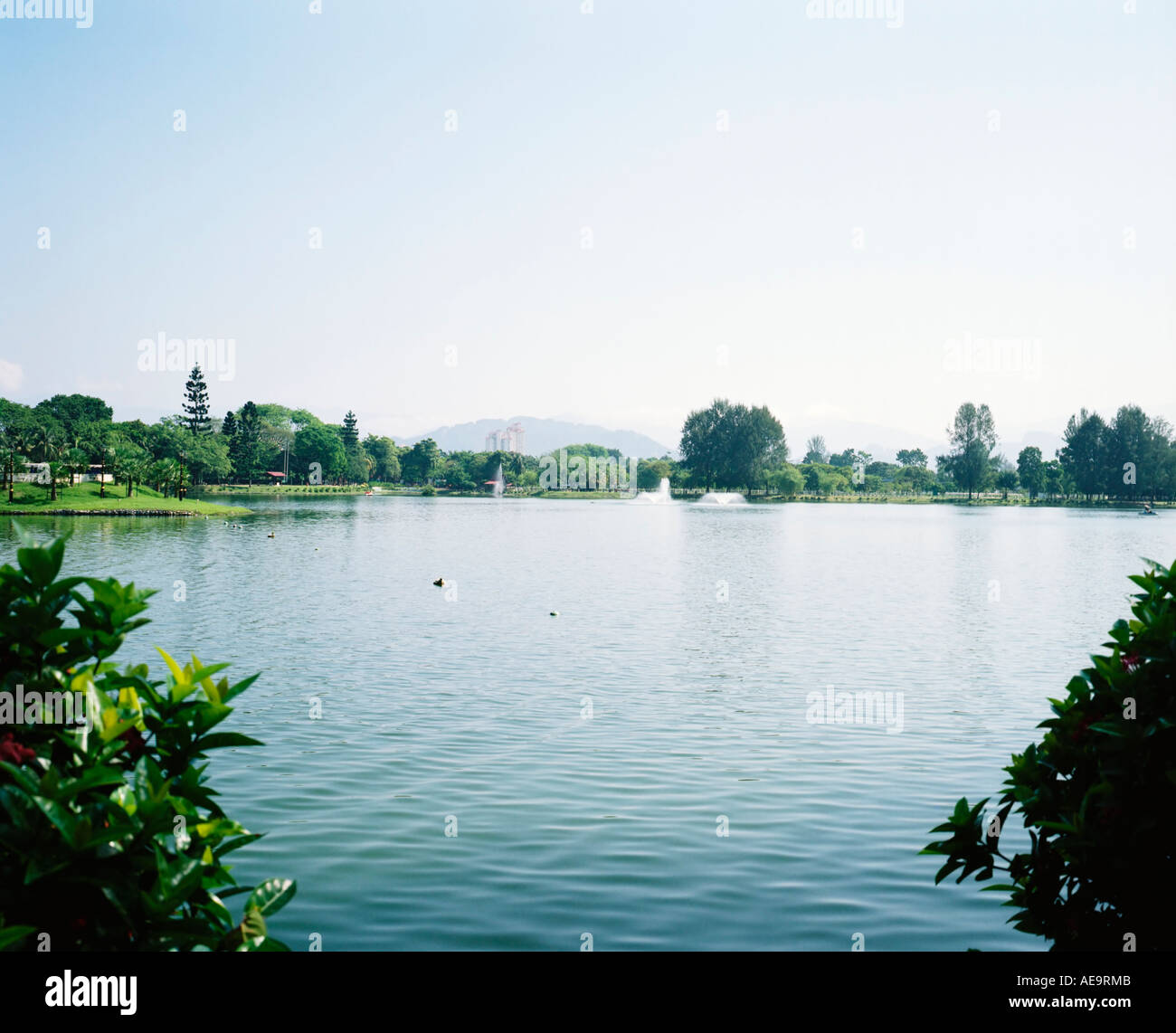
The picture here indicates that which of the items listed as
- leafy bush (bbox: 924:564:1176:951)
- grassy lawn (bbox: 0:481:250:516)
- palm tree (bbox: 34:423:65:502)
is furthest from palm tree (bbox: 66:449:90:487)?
leafy bush (bbox: 924:564:1176:951)

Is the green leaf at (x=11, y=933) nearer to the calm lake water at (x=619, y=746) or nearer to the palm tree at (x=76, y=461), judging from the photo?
the calm lake water at (x=619, y=746)

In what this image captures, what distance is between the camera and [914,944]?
8328 mm

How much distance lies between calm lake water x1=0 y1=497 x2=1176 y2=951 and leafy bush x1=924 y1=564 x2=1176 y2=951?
3342 mm

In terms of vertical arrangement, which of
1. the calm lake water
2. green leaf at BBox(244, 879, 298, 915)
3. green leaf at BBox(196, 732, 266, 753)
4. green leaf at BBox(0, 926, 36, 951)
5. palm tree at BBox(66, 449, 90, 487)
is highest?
palm tree at BBox(66, 449, 90, 487)

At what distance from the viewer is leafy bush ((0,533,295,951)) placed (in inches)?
138

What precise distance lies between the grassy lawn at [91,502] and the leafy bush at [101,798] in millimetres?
102565

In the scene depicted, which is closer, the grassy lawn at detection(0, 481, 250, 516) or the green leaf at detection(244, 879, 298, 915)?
the green leaf at detection(244, 879, 298, 915)

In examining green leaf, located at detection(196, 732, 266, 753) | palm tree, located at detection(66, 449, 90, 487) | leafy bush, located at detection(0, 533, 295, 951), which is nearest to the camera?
leafy bush, located at detection(0, 533, 295, 951)

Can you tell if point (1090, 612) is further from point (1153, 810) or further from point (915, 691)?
point (1153, 810)

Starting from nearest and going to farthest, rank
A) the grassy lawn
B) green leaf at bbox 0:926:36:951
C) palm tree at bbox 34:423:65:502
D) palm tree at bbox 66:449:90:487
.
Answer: green leaf at bbox 0:926:36:951 → the grassy lawn → palm tree at bbox 34:423:65:502 → palm tree at bbox 66:449:90:487

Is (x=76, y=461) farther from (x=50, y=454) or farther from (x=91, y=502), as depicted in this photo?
(x=91, y=502)

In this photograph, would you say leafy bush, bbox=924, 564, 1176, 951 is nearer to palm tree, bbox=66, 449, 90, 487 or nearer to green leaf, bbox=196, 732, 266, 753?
green leaf, bbox=196, 732, 266, 753

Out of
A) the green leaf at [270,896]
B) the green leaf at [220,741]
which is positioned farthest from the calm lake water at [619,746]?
the green leaf at [220,741]

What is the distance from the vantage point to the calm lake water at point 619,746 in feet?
29.7
